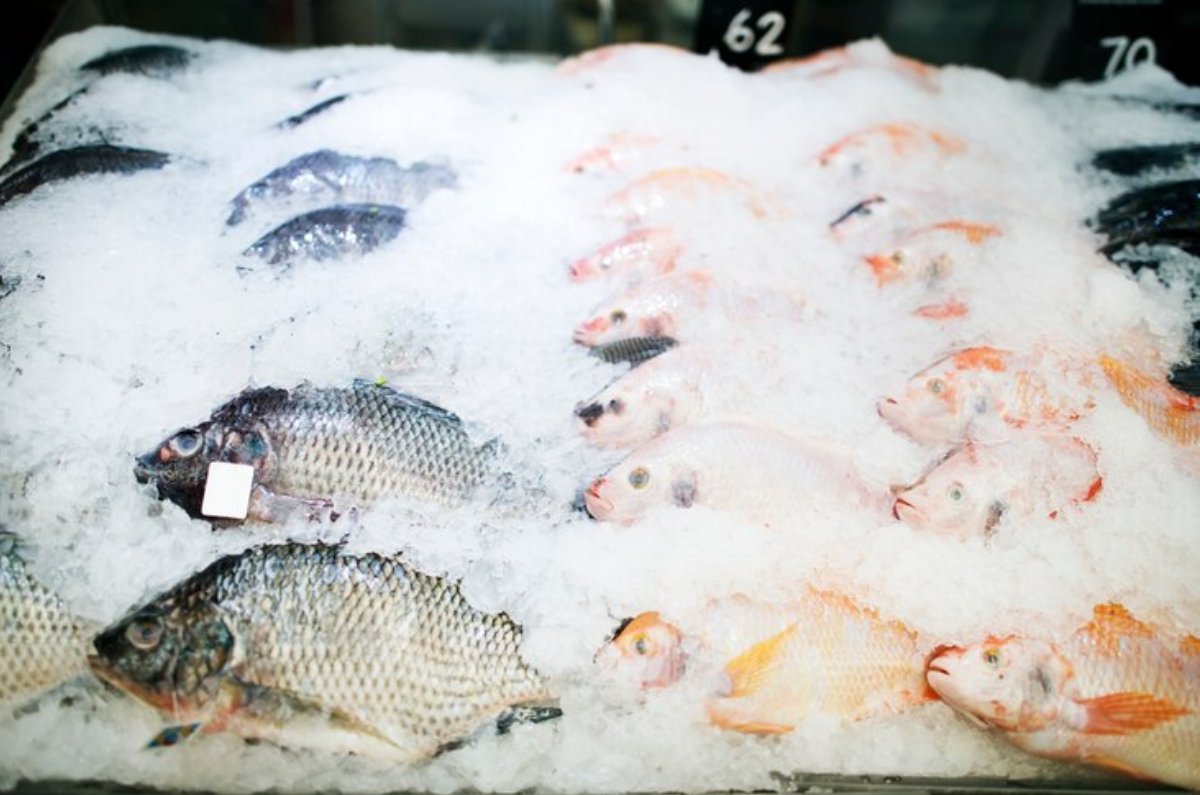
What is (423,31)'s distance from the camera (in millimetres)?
5285

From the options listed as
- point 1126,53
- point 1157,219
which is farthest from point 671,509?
point 1126,53

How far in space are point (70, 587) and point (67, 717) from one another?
262mm

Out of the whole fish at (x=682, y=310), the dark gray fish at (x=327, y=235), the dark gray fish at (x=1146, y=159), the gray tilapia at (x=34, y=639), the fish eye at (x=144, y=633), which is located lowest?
the gray tilapia at (x=34, y=639)

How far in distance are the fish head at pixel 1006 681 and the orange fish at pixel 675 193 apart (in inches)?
65.1

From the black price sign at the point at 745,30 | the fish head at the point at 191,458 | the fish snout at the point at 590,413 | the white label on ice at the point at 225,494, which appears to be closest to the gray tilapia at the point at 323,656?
the white label on ice at the point at 225,494

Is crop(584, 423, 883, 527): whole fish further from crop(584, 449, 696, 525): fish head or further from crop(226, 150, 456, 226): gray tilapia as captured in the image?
crop(226, 150, 456, 226): gray tilapia

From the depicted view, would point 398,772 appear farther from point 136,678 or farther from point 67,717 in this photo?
point 67,717

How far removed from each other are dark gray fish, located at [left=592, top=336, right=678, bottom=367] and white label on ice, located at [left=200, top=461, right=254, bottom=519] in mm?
1004

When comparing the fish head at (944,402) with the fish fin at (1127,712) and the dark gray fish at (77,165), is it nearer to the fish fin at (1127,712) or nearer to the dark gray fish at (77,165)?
the fish fin at (1127,712)

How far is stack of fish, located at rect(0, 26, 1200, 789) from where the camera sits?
169 centimetres

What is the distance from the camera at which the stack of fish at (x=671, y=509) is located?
1689 mm

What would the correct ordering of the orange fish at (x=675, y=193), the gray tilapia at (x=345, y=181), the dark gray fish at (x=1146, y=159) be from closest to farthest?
the gray tilapia at (x=345, y=181) → the orange fish at (x=675, y=193) → the dark gray fish at (x=1146, y=159)

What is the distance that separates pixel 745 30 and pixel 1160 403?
2263mm

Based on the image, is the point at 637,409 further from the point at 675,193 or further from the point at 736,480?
the point at 675,193
